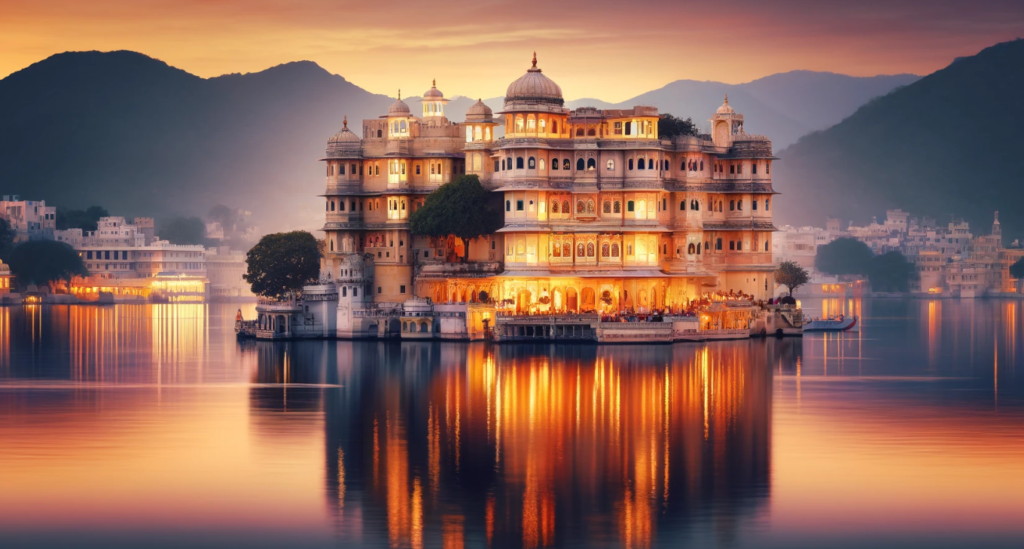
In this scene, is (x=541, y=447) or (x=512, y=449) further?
(x=541, y=447)

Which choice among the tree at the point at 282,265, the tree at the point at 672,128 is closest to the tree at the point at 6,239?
the tree at the point at 282,265

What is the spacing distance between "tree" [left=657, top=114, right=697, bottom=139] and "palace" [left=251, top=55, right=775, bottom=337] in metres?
5.77

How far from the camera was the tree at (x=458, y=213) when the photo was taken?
8288 cm

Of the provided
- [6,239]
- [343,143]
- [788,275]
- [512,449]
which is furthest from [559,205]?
[6,239]

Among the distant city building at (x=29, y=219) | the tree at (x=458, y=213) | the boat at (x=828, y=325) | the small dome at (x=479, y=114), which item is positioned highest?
the small dome at (x=479, y=114)

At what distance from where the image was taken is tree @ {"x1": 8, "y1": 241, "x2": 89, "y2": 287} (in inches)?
6284

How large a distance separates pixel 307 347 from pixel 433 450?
3820cm

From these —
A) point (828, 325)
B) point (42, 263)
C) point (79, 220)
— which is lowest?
point (828, 325)

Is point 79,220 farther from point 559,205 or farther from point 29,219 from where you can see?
point 559,205

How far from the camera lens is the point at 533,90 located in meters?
84.3

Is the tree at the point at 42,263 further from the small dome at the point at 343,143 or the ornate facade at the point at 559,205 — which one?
the small dome at the point at 343,143

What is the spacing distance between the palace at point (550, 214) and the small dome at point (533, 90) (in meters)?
0.08

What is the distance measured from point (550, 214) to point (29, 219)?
119110 millimetres

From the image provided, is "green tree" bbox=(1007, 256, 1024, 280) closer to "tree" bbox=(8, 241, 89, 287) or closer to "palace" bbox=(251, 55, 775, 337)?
"palace" bbox=(251, 55, 775, 337)
